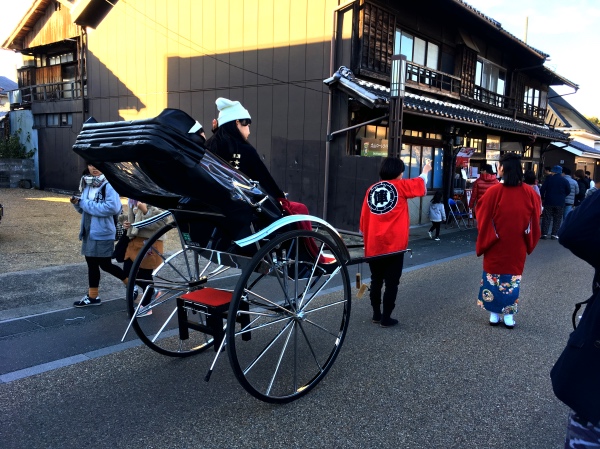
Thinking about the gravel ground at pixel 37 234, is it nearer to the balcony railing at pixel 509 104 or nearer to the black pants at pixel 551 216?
the black pants at pixel 551 216

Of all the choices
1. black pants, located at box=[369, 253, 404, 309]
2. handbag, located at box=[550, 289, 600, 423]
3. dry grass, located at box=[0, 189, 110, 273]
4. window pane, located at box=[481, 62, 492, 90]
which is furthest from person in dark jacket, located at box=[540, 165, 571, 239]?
handbag, located at box=[550, 289, 600, 423]

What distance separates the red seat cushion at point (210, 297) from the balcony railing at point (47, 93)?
55.1 feet

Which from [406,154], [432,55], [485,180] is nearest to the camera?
[485,180]

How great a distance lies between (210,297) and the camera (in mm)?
3377

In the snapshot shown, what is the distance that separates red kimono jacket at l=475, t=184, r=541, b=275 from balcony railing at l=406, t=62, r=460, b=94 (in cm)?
757

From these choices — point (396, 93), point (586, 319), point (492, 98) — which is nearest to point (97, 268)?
point (586, 319)

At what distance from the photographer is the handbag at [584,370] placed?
183 centimetres

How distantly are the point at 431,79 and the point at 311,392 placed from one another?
11627 mm

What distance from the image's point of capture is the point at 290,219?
3186 mm

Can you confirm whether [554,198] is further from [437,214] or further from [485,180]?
[437,214]

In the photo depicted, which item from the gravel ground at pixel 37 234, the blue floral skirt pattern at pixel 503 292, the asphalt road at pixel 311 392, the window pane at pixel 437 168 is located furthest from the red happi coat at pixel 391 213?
the window pane at pixel 437 168

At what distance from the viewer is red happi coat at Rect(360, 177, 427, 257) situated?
455 centimetres

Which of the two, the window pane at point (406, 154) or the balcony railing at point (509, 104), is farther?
the balcony railing at point (509, 104)

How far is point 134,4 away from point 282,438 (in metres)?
15.8
